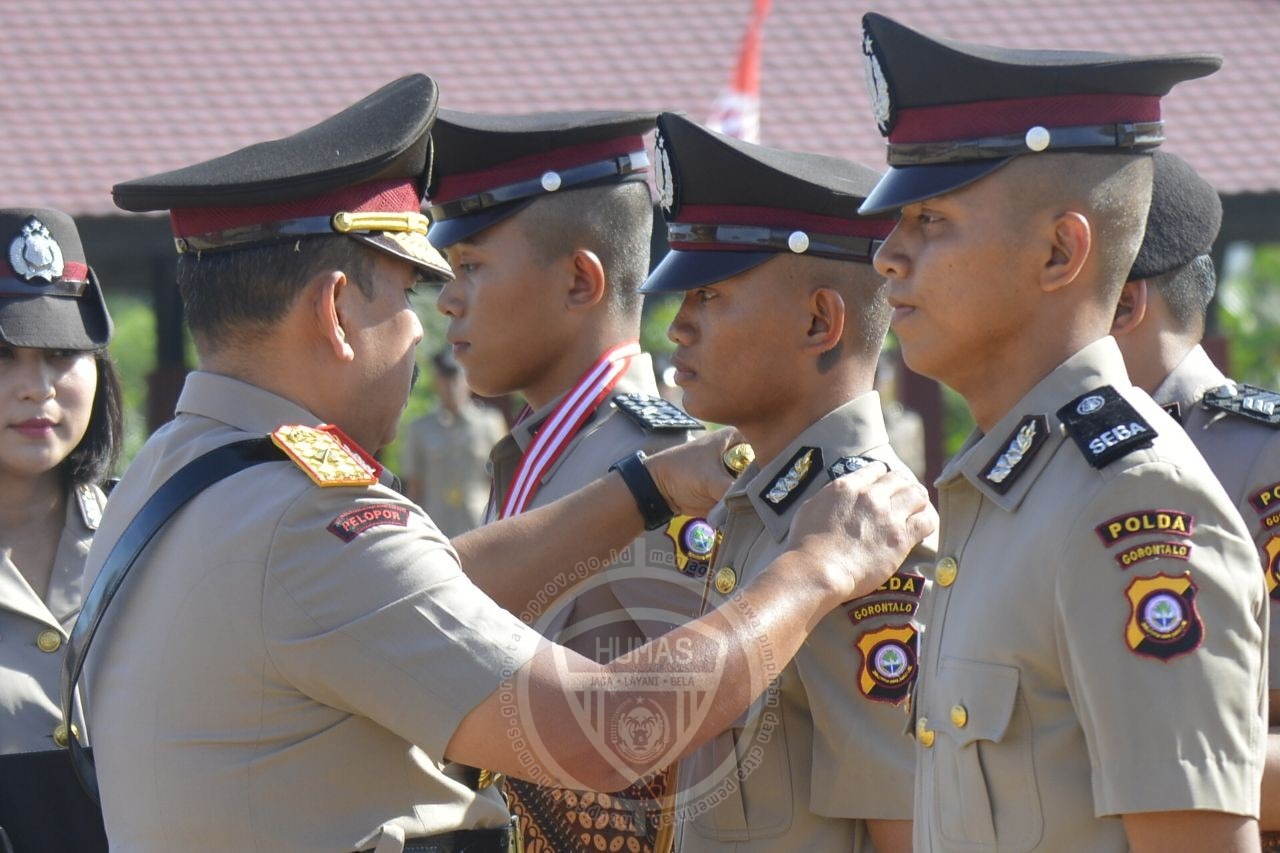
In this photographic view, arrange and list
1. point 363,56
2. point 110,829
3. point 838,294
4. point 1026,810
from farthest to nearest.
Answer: point 363,56 → point 838,294 → point 110,829 → point 1026,810

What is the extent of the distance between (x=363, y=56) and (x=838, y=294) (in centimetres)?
1153

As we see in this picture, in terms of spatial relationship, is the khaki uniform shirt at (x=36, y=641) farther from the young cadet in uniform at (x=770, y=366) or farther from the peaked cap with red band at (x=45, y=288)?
the young cadet in uniform at (x=770, y=366)

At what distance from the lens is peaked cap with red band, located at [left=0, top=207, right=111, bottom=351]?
14.5 feet

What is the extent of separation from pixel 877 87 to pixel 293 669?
1.40 metres

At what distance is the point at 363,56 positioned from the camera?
14.4m

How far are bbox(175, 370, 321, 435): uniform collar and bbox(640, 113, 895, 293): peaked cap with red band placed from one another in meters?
0.94

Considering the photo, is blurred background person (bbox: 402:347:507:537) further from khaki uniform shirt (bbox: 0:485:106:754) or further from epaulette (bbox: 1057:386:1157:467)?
Result: epaulette (bbox: 1057:386:1157:467)

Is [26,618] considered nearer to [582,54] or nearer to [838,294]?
[838,294]

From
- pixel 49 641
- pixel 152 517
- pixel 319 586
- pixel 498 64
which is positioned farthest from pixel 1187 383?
pixel 498 64

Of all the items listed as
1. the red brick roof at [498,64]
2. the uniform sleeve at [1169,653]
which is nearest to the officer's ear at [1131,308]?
the uniform sleeve at [1169,653]

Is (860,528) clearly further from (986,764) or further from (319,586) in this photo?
(319,586)

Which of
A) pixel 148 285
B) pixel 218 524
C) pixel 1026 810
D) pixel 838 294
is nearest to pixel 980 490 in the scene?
pixel 1026 810

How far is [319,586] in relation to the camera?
274 cm

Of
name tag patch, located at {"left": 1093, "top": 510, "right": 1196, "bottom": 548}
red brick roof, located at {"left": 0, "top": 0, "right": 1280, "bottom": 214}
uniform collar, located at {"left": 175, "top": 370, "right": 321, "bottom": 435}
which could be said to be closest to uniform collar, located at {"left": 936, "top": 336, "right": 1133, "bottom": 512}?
name tag patch, located at {"left": 1093, "top": 510, "right": 1196, "bottom": 548}
